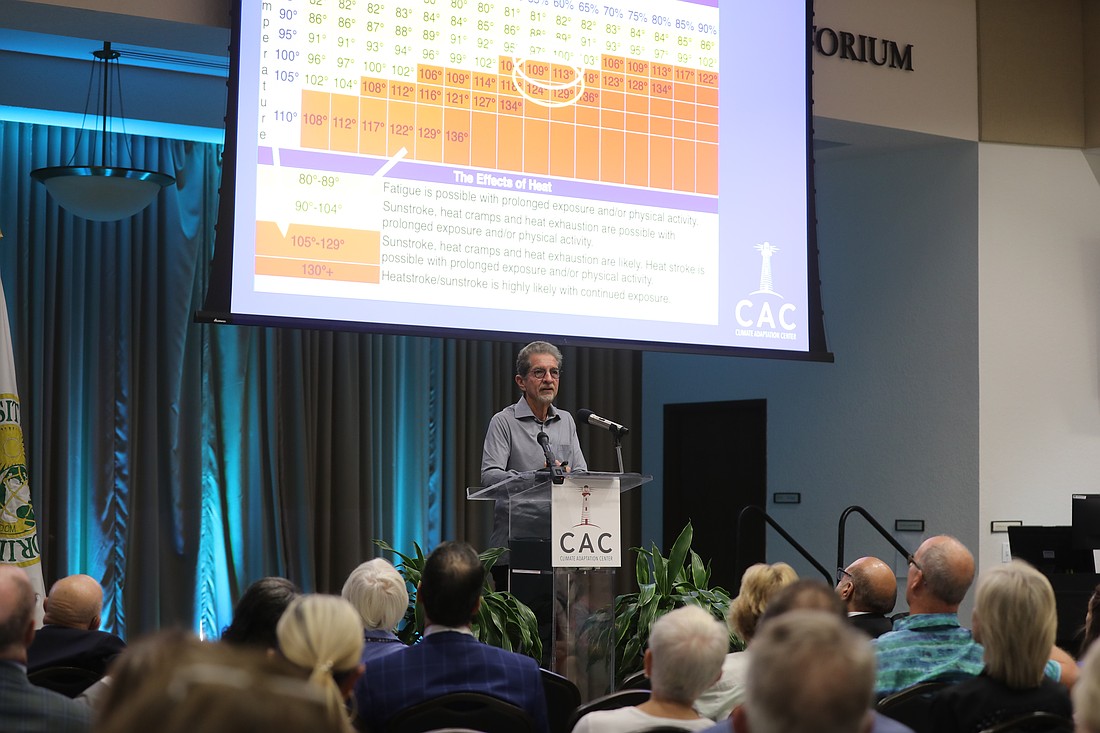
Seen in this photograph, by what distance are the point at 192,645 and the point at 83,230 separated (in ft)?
21.4

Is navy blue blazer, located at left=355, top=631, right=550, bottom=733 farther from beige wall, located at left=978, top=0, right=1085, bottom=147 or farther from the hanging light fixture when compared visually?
beige wall, located at left=978, top=0, right=1085, bottom=147

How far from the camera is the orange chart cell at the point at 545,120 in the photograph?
485 centimetres

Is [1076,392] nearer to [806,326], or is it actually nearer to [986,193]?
[986,193]

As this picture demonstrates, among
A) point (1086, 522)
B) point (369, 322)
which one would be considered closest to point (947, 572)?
point (369, 322)

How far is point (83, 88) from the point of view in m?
6.52

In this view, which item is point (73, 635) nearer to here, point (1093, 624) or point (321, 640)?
Answer: point (321, 640)

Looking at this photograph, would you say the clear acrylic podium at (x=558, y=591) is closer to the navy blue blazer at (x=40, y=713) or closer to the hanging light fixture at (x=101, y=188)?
the navy blue blazer at (x=40, y=713)

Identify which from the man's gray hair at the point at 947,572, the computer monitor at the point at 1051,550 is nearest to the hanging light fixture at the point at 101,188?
the man's gray hair at the point at 947,572

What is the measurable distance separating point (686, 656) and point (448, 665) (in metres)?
0.62

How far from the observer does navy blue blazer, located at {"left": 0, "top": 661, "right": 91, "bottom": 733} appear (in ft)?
6.41

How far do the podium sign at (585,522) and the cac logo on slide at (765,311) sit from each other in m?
1.71

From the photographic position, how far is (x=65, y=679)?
10.2 feet

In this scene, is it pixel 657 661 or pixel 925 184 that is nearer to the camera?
pixel 657 661

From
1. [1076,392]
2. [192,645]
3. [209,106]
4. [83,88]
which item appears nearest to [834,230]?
[1076,392]
